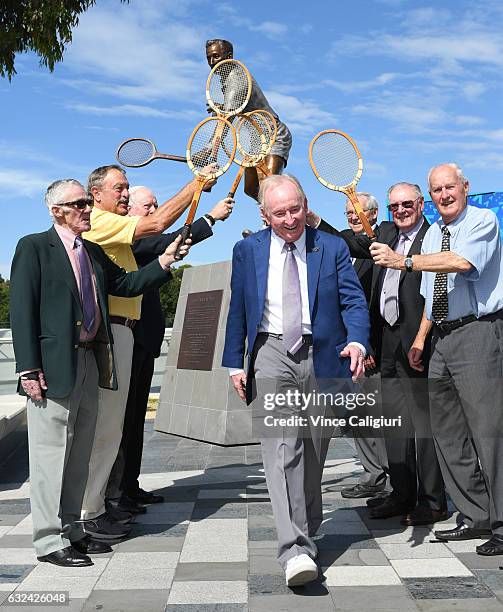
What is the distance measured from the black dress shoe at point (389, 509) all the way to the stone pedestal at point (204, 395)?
3.92 meters

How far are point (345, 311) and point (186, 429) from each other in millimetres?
→ 5993

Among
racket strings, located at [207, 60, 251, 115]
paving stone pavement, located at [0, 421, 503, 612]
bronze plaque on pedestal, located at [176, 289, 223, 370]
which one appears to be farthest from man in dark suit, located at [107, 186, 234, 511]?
bronze plaque on pedestal, located at [176, 289, 223, 370]

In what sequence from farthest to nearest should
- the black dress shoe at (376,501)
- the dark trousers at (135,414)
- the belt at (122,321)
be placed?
the dark trousers at (135,414), the black dress shoe at (376,501), the belt at (122,321)

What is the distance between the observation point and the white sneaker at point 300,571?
395 cm

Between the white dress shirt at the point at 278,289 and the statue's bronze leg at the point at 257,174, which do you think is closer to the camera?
the white dress shirt at the point at 278,289

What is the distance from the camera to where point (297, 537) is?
420 centimetres

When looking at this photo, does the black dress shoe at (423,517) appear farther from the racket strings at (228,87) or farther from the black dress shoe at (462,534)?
the racket strings at (228,87)

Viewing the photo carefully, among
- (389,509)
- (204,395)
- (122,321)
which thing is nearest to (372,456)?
(389,509)

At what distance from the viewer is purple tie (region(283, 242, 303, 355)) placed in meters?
4.44

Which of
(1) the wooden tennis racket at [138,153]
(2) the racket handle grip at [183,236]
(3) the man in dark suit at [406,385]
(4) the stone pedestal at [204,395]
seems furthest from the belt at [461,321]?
(4) the stone pedestal at [204,395]

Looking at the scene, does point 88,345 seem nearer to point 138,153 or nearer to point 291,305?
point 291,305

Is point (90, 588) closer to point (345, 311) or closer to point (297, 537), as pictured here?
point (297, 537)

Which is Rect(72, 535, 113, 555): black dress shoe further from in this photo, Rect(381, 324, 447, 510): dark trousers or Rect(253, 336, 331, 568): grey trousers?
Rect(381, 324, 447, 510): dark trousers

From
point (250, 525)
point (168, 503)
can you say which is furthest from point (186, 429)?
point (250, 525)
